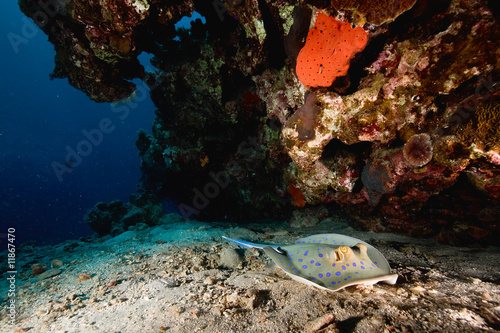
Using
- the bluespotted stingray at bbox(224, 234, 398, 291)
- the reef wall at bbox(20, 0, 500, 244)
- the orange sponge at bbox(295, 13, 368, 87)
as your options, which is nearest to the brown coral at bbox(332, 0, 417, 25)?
the reef wall at bbox(20, 0, 500, 244)

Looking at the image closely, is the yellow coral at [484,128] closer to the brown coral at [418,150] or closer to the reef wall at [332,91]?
the reef wall at [332,91]

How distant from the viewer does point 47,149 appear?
48.7 metres

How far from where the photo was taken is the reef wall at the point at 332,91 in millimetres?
3066

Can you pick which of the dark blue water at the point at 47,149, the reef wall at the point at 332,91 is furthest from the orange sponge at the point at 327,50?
the dark blue water at the point at 47,149

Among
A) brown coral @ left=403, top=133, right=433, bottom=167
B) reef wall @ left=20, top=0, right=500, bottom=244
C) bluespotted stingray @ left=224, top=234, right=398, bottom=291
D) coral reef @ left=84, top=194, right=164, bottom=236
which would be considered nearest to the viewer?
bluespotted stingray @ left=224, top=234, right=398, bottom=291

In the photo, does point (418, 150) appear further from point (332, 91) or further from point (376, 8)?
point (376, 8)

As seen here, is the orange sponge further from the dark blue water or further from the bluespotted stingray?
the dark blue water

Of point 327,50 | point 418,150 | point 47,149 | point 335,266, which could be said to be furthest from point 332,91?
point 47,149

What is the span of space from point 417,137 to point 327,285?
289 cm

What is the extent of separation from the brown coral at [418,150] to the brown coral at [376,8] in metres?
1.81

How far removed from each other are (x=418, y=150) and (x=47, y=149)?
65957 mm

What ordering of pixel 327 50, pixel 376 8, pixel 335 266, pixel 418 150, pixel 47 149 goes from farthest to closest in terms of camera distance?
pixel 47 149 → pixel 327 50 → pixel 418 150 → pixel 376 8 → pixel 335 266

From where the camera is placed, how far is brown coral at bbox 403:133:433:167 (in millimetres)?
3424

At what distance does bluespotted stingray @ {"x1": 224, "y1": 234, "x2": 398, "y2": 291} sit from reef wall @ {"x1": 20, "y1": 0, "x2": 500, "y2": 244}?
2.20m
